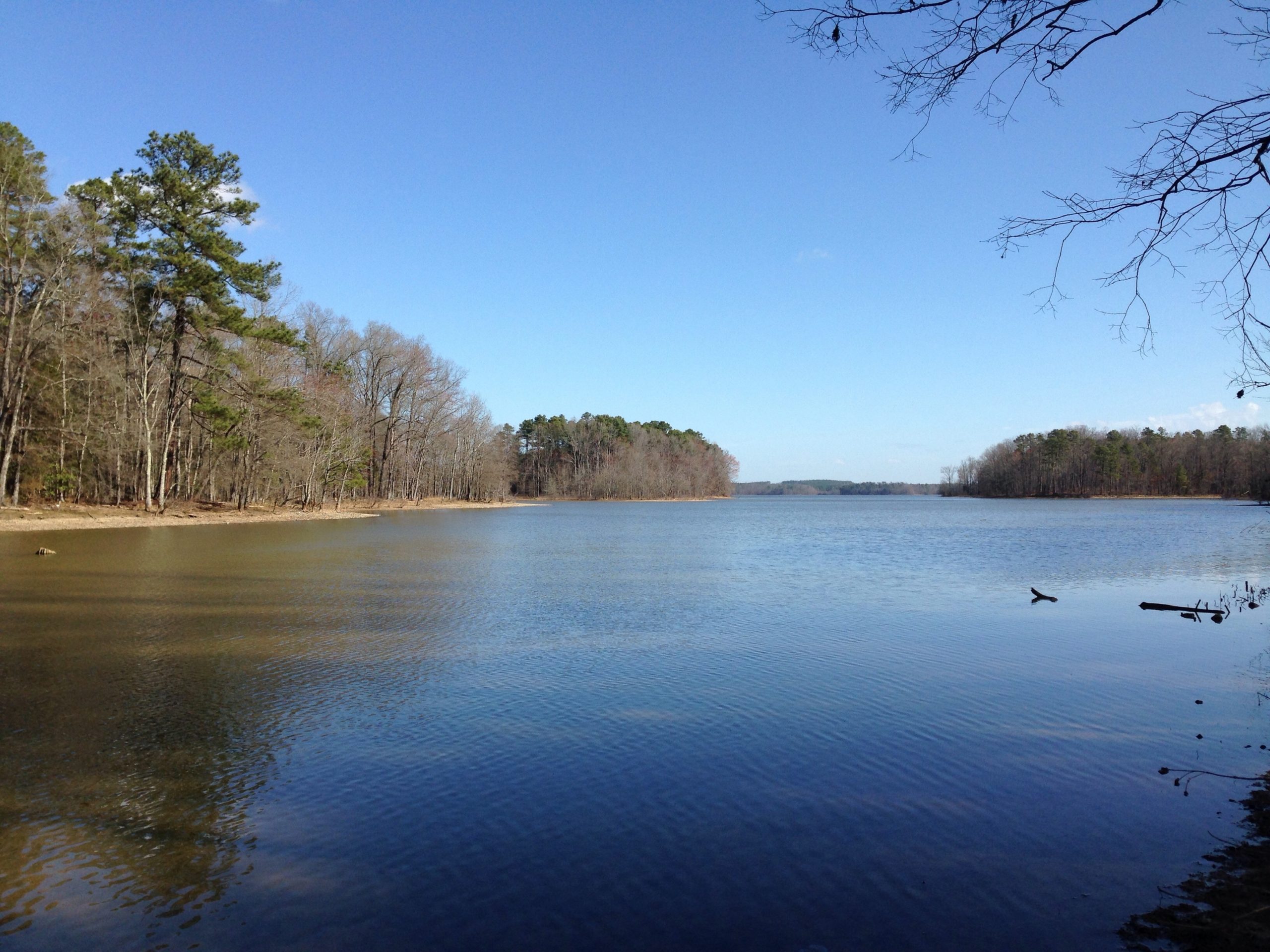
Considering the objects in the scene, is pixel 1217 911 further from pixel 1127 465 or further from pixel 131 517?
pixel 1127 465

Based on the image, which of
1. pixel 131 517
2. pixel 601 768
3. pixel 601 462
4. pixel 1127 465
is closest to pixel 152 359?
pixel 131 517

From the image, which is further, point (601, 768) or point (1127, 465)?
point (1127, 465)

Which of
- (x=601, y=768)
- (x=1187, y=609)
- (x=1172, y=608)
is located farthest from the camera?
(x=1172, y=608)

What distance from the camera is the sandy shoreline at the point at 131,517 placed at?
29.8 m

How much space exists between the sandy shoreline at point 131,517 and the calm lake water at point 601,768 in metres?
17.2

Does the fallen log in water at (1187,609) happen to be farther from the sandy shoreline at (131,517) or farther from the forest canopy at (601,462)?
the forest canopy at (601,462)

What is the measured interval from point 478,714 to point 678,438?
145 m

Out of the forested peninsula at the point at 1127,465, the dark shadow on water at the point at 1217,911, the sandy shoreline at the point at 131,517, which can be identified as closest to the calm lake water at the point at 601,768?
the dark shadow on water at the point at 1217,911

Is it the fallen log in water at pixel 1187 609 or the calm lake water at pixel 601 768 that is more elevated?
the fallen log in water at pixel 1187 609

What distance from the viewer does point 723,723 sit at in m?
7.84

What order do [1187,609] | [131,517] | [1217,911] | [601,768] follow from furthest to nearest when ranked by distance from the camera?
[131,517], [1187,609], [601,768], [1217,911]

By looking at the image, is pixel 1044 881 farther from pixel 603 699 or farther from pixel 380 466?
pixel 380 466

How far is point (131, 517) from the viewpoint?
3397 centimetres

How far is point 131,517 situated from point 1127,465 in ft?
430
